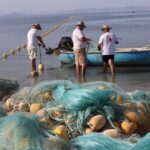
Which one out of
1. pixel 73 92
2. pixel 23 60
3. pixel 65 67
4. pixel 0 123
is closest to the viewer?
pixel 0 123

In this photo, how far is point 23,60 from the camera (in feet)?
64.8

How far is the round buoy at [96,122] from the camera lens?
4922 millimetres

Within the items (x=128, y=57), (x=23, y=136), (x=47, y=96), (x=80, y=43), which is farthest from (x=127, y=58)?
(x=23, y=136)

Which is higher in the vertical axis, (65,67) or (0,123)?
(0,123)

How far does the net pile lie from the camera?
4.30m

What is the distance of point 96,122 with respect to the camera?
16.2 feet

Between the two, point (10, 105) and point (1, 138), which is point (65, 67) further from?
point (1, 138)

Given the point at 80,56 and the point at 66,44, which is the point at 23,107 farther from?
the point at 66,44

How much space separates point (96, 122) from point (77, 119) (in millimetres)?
229

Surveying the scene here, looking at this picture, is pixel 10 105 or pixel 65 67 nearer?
pixel 10 105

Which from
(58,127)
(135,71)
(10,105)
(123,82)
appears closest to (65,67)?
(135,71)

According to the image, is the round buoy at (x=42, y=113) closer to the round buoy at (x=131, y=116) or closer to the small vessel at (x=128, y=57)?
the round buoy at (x=131, y=116)

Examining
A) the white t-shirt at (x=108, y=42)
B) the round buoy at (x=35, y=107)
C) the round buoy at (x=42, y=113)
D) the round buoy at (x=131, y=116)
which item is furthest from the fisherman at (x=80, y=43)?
the round buoy at (x=131, y=116)

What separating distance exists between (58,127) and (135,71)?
→ 10.1 meters
